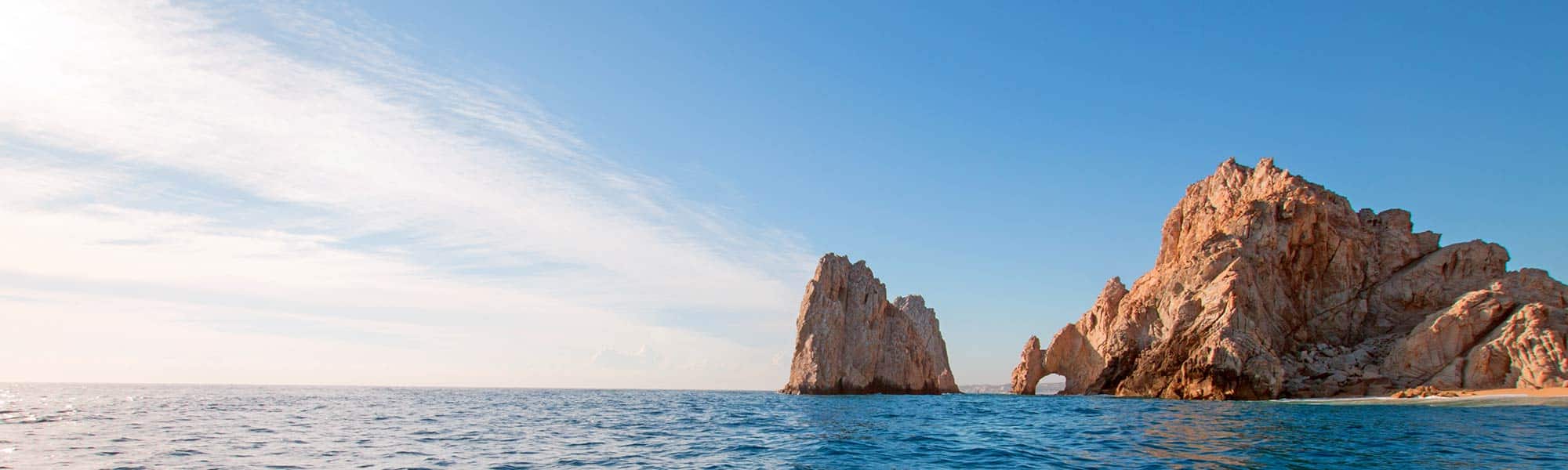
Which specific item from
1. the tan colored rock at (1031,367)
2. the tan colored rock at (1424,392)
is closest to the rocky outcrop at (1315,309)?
the tan colored rock at (1424,392)

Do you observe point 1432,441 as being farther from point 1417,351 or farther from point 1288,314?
point 1288,314

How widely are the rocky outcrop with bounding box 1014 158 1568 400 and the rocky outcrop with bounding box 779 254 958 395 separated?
87.8ft

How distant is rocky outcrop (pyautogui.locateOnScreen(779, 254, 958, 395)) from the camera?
103562 millimetres

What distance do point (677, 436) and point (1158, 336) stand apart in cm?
6700

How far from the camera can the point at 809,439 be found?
1270 inches

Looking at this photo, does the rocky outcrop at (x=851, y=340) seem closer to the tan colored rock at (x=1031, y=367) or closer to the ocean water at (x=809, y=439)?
the tan colored rock at (x=1031, y=367)

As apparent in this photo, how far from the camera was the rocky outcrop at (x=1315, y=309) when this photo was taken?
6475 centimetres

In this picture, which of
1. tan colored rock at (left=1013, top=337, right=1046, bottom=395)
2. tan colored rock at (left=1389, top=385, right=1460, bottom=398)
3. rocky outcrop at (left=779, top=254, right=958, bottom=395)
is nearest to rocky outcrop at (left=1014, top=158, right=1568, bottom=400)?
tan colored rock at (left=1389, top=385, right=1460, bottom=398)

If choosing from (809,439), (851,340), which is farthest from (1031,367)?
(809,439)

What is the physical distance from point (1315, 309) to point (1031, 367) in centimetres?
3500

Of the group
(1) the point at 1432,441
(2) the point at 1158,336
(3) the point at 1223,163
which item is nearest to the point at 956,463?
(1) the point at 1432,441

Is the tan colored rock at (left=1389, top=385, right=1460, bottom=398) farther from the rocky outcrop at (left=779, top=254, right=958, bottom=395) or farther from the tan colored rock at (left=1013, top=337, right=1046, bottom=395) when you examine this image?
the rocky outcrop at (left=779, top=254, right=958, bottom=395)

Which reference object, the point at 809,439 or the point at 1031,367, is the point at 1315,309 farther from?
the point at 809,439

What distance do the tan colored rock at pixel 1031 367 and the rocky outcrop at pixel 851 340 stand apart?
14379mm
